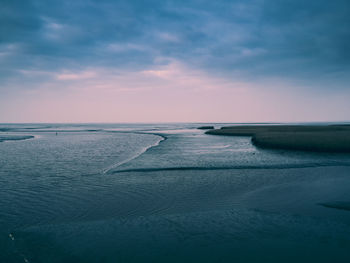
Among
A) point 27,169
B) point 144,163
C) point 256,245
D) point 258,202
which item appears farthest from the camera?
point 144,163

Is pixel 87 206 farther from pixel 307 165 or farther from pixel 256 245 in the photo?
pixel 307 165

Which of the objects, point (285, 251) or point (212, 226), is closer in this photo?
point (285, 251)

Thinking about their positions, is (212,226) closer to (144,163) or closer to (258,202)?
(258,202)

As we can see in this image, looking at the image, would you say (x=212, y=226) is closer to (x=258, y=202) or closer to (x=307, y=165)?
(x=258, y=202)

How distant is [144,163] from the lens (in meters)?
21.4

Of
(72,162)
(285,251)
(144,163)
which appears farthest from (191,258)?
(72,162)

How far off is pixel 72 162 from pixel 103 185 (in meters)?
9.64

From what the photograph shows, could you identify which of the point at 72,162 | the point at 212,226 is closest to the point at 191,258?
the point at 212,226

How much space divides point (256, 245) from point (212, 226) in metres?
1.74

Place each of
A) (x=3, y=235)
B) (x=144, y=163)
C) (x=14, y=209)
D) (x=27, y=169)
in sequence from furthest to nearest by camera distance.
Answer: (x=144, y=163)
(x=27, y=169)
(x=14, y=209)
(x=3, y=235)

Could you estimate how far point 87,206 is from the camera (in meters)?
10.6

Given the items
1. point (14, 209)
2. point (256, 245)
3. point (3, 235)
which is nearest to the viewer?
point (256, 245)

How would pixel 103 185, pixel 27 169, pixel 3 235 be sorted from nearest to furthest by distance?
pixel 3 235, pixel 103 185, pixel 27 169

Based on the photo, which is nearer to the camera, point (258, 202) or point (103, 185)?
point (258, 202)
